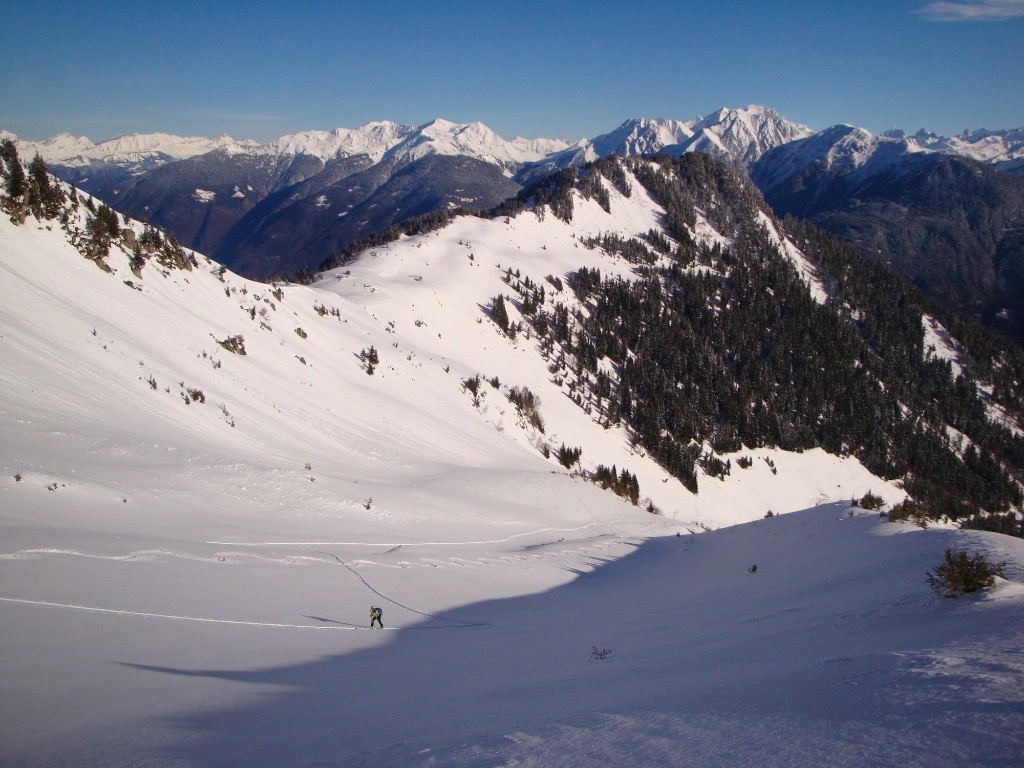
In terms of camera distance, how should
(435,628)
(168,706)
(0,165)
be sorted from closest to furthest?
→ (168,706) < (435,628) < (0,165)

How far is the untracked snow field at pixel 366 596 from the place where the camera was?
13.2 ft

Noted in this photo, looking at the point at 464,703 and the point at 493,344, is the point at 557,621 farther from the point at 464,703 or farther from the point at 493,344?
the point at 493,344

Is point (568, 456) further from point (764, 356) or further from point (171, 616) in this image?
point (764, 356)

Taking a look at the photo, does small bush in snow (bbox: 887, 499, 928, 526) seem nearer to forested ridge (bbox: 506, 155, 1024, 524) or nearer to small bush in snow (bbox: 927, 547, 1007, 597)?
small bush in snow (bbox: 927, 547, 1007, 597)

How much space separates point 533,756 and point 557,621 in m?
5.91

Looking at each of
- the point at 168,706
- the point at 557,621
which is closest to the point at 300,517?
the point at 557,621

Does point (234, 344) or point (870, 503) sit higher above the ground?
point (234, 344)

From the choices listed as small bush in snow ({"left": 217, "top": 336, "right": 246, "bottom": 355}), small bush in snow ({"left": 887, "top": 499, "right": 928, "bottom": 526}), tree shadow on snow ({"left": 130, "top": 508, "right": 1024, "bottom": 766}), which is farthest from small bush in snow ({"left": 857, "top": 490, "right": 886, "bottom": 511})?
small bush in snow ({"left": 217, "top": 336, "right": 246, "bottom": 355})

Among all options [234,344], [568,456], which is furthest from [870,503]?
[234,344]

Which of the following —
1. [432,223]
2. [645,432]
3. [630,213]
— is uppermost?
[630,213]

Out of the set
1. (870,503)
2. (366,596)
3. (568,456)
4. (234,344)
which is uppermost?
(234,344)

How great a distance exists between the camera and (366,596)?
9.62 m

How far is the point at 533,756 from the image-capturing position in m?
3.61

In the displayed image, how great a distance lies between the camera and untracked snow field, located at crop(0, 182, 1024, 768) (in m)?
4.02
